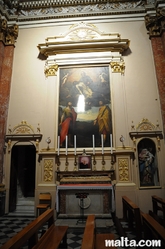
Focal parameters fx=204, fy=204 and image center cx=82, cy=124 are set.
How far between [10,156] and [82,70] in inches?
167

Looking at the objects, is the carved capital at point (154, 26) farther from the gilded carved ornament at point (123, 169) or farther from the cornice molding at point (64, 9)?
the gilded carved ornament at point (123, 169)

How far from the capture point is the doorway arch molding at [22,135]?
740 cm

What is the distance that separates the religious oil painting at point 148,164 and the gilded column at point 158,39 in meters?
1.61

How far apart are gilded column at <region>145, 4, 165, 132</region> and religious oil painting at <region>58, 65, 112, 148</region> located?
6.21 ft

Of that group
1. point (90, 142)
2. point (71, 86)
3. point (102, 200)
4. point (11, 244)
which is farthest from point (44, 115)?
point (11, 244)

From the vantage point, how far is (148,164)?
22.7 ft

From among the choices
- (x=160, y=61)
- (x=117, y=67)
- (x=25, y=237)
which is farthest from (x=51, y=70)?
(x=25, y=237)

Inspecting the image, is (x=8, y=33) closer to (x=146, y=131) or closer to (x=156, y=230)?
(x=146, y=131)

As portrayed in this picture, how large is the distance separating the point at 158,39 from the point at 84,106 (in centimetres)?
404

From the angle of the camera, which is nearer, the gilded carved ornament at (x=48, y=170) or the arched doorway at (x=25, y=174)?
the gilded carved ornament at (x=48, y=170)

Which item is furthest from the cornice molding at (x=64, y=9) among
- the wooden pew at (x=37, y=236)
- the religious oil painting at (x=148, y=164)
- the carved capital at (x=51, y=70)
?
the wooden pew at (x=37, y=236)

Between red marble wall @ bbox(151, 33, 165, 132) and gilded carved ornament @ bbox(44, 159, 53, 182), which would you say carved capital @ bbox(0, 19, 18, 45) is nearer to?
gilded carved ornament @ bbox(44, 159, 53, 182)

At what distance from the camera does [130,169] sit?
6.79 metres

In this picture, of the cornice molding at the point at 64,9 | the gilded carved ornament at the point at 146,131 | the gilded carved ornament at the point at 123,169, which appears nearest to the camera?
the gilded carved ornament at the point at 123,169
